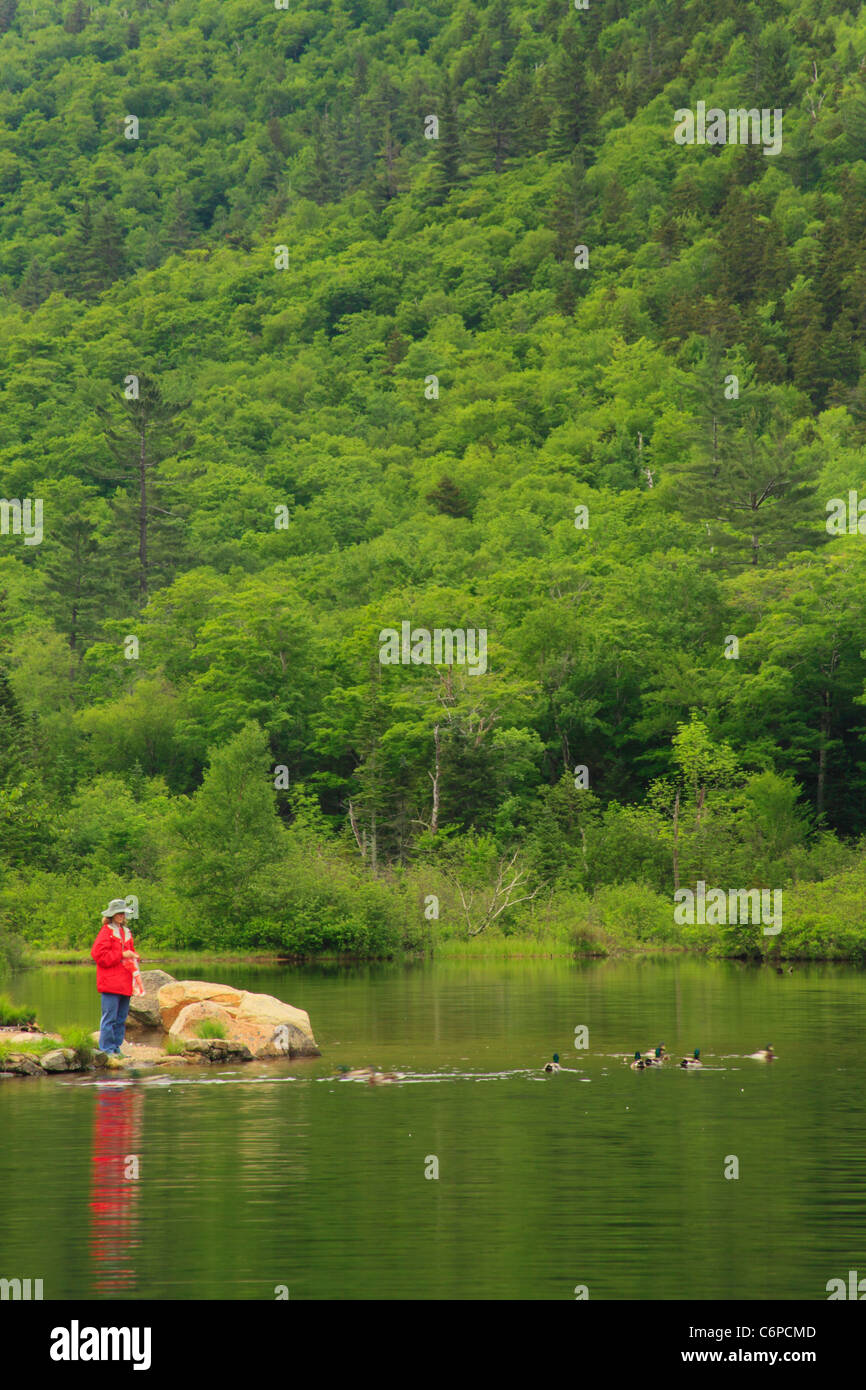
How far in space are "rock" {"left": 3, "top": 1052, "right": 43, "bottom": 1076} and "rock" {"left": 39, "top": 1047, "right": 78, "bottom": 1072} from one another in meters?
0.13

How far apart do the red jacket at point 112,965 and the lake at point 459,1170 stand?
153 centimetres

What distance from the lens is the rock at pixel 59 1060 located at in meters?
30.9

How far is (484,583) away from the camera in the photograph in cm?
10206

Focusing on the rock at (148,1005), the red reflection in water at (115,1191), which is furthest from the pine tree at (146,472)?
the red reflection in water at (115,1191)

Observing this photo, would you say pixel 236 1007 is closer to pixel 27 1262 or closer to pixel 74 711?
pixel 27 1262

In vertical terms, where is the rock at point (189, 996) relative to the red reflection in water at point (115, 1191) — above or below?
above

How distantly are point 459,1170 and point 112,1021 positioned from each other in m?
12.2

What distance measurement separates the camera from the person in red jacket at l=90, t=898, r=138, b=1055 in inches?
1216

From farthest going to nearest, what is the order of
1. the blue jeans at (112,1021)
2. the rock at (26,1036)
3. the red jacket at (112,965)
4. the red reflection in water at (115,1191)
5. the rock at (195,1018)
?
the rock at (195,1018) → the rock at (26,1036) → the blue jeans at (112,1021) → the red jacket at (112,965) → the red reflection in water at (115,1191)

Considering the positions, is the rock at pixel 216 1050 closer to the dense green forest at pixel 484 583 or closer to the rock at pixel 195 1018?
the rock at pixel 195 1018

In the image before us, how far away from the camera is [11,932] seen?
5816cm

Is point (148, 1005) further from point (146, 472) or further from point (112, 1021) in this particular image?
point (146, 472)

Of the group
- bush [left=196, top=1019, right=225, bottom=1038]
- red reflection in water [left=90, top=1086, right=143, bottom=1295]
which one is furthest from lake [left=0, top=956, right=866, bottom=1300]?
bush [left=196, top=1019, right=225, bottom=1038]

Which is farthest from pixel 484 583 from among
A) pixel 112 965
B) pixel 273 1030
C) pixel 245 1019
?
pixel 112 965
